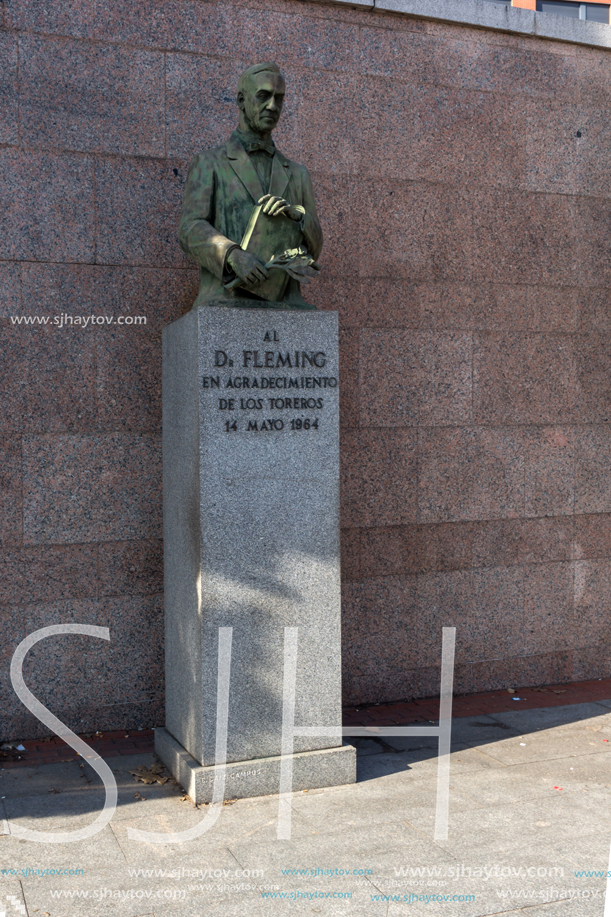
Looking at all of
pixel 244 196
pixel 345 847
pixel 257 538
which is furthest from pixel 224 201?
pixel 345 847

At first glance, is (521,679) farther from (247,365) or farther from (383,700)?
(247,365)

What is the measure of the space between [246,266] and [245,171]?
0.76m

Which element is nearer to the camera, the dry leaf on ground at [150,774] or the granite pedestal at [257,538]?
the granite pedestal at [257,538]

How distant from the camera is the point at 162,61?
Answer: 648 cm

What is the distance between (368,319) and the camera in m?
7.11

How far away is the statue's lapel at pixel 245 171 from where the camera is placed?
5.45m

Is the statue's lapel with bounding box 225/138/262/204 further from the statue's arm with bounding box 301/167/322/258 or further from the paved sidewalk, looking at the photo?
the paved sidewalk

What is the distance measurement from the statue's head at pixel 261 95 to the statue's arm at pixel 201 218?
1.25 ft

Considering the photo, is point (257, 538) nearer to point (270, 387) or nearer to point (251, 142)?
point (270, 387)

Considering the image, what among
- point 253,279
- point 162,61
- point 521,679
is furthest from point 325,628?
point 162,61

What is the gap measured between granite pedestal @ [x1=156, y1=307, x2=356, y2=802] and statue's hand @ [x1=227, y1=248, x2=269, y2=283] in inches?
8.1

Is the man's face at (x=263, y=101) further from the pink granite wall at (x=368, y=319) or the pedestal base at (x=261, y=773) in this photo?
the pedestal base at (x=261, y=773)

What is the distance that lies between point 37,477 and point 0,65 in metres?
2.88

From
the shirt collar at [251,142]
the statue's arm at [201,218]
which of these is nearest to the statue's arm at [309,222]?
the shirt collar at [251,142]
